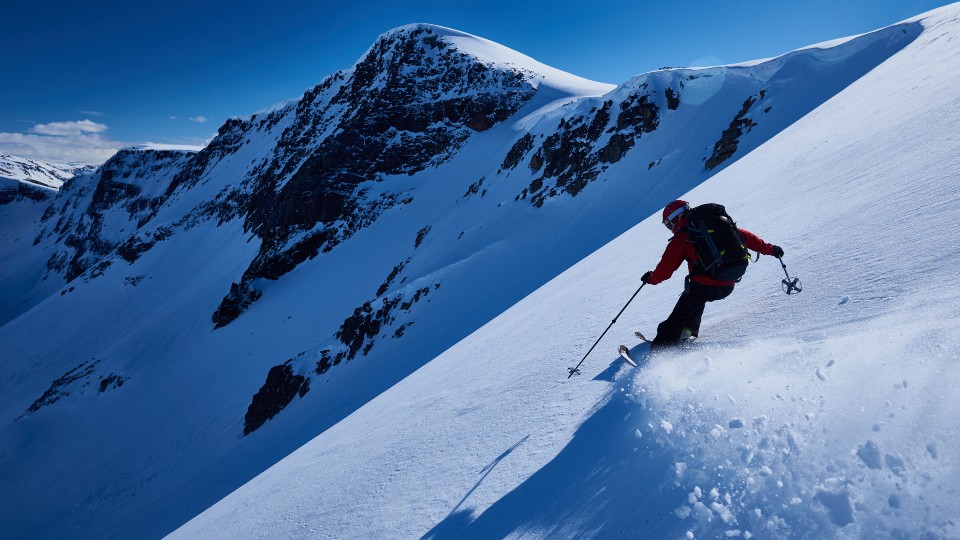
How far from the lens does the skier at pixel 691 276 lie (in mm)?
3975

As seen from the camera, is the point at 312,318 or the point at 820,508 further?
the point at 312,318

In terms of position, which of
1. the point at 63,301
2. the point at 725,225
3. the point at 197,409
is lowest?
the point at 197,409

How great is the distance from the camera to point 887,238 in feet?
12.0

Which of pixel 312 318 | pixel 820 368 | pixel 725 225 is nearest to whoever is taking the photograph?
pixel 820 368

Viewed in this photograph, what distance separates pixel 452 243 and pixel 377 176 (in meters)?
26.5

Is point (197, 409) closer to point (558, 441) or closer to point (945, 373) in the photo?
point (558, 441)

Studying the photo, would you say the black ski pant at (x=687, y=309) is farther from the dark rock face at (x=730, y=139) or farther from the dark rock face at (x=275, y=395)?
the dark rock face at (x=275, y=395)

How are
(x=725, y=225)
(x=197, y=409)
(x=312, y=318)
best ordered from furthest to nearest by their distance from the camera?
(x=312, y=318)
(x=197, y=409)
(x=725, y=225)

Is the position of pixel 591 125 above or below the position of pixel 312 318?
above

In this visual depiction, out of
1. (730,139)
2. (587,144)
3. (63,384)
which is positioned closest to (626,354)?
(730,139)

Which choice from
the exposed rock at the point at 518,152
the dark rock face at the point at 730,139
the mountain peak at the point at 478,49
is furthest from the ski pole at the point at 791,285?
the mountain peak at the point at 478,49

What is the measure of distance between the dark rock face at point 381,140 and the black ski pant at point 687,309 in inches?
1833

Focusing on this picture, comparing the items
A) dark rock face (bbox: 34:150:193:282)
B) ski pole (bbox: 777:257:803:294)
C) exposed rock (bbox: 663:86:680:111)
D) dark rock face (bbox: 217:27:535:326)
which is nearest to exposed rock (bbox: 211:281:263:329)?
dark rock face (bbox: 217:27:535:326)

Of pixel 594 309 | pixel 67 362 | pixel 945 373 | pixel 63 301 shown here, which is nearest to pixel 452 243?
pixel 594 309
